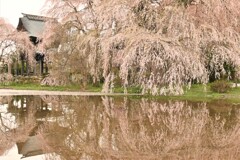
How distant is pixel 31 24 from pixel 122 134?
32.6m

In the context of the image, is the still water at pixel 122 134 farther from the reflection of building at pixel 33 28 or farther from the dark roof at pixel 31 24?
the dark roof at pixel 31 24

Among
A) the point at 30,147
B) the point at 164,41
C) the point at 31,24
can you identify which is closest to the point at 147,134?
the point at 30,147

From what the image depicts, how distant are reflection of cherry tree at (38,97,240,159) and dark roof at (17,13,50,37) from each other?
86.9 ft

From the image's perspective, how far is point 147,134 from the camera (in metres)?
9.03

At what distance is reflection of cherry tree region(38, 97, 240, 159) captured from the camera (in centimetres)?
717

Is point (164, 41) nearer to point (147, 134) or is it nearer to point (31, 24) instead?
point (147, 134)

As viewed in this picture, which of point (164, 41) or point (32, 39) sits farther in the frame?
point (32, 39)

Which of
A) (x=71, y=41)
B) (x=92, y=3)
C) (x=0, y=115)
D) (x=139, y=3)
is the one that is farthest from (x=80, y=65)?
(x=0, y=115)

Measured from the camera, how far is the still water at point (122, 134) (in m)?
7.11

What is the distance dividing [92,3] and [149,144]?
19.9m

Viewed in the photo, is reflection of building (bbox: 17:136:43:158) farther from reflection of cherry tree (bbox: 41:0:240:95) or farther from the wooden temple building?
the wooden temple building

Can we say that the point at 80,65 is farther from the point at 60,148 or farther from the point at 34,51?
the point at 60,148

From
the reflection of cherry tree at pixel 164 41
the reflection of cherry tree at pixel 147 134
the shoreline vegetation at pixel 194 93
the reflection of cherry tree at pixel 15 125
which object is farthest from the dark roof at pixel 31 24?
the reflection of cherry tree at pixel 147 134

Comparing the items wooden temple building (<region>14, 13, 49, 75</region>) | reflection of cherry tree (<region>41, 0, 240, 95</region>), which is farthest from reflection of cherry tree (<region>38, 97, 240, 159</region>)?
wooden temple building (<region>14, 13, 49, 75</region>)
